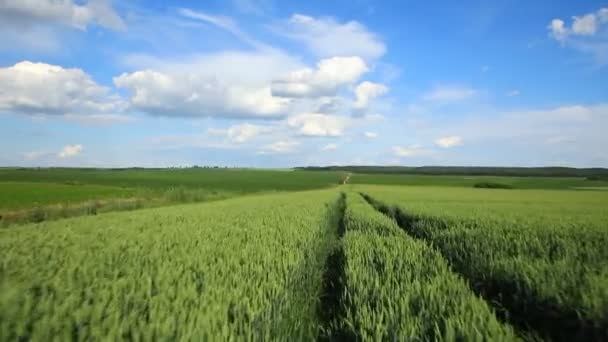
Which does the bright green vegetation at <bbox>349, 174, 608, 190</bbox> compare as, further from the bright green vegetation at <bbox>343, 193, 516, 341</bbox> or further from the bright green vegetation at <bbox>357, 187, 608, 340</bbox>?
the bright green vegetation at <bbox>343, 193, 516, 341</bbox>

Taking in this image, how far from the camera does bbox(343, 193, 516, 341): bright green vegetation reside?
3.40m

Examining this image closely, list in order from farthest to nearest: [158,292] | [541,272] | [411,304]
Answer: [541,272] < [411,304] < [158,292]

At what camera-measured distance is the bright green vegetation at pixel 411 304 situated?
3.40 m

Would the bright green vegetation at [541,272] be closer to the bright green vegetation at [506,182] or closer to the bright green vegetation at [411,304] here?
the bright green vegetation at [411,304]

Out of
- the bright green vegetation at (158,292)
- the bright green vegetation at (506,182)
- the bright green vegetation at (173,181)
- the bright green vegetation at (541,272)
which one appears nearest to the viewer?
the bright green vegetation at (158,292)

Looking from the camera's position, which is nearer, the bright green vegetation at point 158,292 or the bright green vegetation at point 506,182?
the bright green vegetation at point 158,292

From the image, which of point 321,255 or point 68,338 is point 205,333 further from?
point 321,255

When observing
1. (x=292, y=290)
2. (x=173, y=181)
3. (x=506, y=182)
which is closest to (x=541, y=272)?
(x=292, y=290)

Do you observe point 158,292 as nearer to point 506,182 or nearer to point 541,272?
point 541,272

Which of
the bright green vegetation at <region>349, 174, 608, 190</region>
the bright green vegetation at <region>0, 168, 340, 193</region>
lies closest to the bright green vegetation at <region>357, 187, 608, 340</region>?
the bright green vegetation at <region>0, 168, 340, 193</region>

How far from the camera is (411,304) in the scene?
14.1 feet

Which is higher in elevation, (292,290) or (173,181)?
(292,290)

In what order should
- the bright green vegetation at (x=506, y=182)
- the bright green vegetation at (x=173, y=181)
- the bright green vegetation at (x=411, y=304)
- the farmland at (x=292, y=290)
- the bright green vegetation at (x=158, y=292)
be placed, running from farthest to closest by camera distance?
the bright green vegetation at (x=506, y=182)
the bright green vegetation at (x=173, y=181)
the bright green vegetation at (x=411, y=304)
the farmland at (x=292, y=290)
the bright green vegetation at (x=158, y=292)

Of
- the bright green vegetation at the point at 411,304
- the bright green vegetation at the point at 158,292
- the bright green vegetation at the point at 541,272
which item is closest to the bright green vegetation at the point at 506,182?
the bright green vegetation at the point at 541,272
